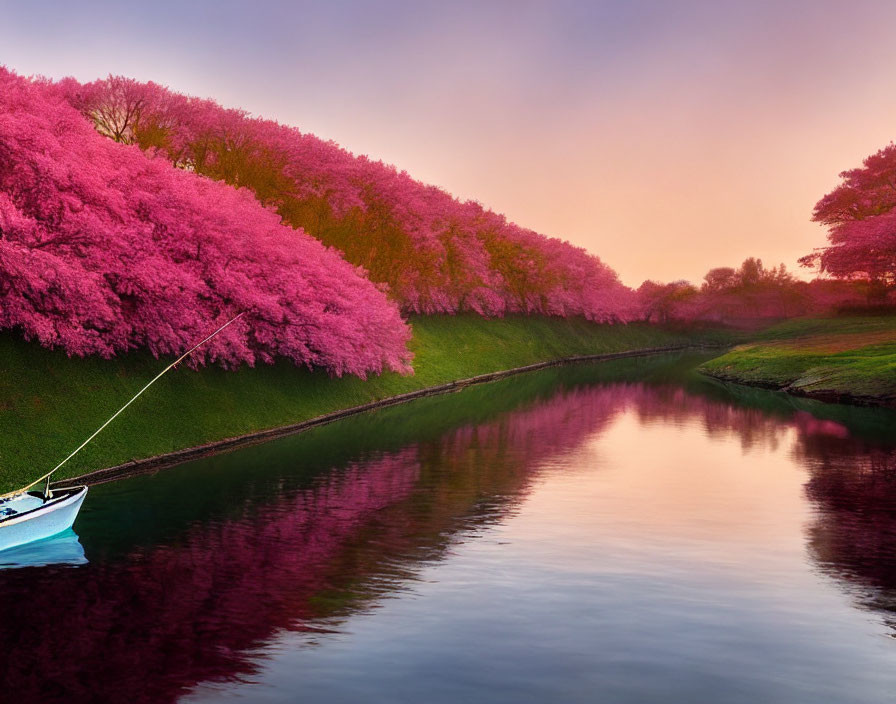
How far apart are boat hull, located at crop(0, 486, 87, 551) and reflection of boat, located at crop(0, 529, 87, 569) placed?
225mm

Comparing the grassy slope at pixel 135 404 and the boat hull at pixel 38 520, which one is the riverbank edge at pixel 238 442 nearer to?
the grassy slope at pixel 135 404

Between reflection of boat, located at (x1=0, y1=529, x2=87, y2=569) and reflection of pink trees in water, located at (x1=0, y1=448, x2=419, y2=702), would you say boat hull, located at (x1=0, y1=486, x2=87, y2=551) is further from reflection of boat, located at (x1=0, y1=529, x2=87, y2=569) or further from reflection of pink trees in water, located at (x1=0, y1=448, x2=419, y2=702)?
reflection of pink trees in water, located at (x1=0, y1=448, x2=419, y2=702)

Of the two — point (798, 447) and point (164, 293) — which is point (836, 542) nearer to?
point (798, 447)

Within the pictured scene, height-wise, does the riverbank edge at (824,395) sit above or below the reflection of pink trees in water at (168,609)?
above

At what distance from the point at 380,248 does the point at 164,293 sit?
39388 mm

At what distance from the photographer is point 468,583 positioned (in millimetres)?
19688

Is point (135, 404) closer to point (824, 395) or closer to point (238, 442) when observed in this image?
point (238, 442)

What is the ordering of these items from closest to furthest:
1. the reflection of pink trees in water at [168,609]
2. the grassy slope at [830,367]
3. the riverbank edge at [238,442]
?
the reflection of pink trees in water at [168,609] < the riverbank edge at [238,442] < the grassy slope at [830,367]

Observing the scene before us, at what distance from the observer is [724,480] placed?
33094 millimetres

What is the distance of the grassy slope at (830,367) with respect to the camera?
61594 mm

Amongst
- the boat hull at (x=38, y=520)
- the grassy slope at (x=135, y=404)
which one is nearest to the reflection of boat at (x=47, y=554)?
the boat hull at (x=38, y=520)

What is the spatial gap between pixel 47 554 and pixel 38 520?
838 mm

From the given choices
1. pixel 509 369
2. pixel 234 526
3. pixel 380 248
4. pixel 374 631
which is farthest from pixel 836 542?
pixel 509 369

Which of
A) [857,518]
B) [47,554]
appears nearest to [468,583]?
[47,554]
